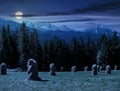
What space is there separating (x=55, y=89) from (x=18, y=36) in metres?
102

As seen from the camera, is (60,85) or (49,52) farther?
(49,52)

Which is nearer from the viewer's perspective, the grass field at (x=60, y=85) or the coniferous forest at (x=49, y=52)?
the grass field at (x=60, y=85)

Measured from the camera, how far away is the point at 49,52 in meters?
125

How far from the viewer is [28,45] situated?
122125 millimetres

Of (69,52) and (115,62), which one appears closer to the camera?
(115,62)

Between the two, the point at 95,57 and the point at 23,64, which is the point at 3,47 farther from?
the point at 95,57

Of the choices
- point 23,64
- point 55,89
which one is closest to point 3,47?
point 23,64

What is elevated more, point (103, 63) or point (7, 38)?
point (7, 38)

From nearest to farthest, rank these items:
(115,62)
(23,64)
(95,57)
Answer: (23,64) < (115,62) < (95,57)

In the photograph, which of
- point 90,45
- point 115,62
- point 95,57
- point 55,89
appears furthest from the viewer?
point 90,45

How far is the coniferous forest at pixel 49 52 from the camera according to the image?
4536 inches

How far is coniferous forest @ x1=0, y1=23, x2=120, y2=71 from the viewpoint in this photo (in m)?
115

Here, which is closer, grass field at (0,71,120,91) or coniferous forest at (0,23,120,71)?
grass field at (0,71,120,91)

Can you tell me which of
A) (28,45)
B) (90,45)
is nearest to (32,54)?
(28,45)
